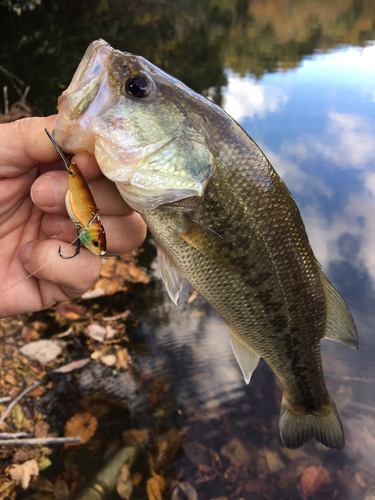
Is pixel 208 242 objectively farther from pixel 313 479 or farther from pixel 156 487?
pixel 313 479

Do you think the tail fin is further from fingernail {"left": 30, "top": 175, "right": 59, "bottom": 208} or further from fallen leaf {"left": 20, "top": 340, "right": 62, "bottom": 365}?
fallen leaf {"left": 20, "top": 340, "right": 62, "bottom": 365}

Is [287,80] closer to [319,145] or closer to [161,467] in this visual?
[319,145]

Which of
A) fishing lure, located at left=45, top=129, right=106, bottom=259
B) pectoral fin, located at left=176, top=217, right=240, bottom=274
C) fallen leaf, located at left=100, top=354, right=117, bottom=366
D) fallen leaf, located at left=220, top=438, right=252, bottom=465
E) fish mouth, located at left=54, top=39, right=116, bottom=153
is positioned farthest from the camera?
fallen leaf, located at left=100, top=354, right=117, bottom=366

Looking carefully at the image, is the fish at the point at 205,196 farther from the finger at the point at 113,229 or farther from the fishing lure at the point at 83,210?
the finger at the point at 113,229

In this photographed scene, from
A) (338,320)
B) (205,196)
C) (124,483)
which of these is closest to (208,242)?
(205,196)

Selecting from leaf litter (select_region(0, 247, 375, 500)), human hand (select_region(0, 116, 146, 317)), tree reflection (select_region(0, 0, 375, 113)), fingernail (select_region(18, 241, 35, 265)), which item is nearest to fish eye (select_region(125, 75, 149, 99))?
human hand (select_region(0, 116, 146, 317))

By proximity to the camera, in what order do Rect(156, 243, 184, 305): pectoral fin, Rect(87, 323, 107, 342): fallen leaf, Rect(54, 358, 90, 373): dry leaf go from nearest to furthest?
Rect(156, 243, 184, 305): pectoral fin → Rect(54, 358, 90, 373): dry leaf → Rect(87, 323, 107, 342): fallen leaf
